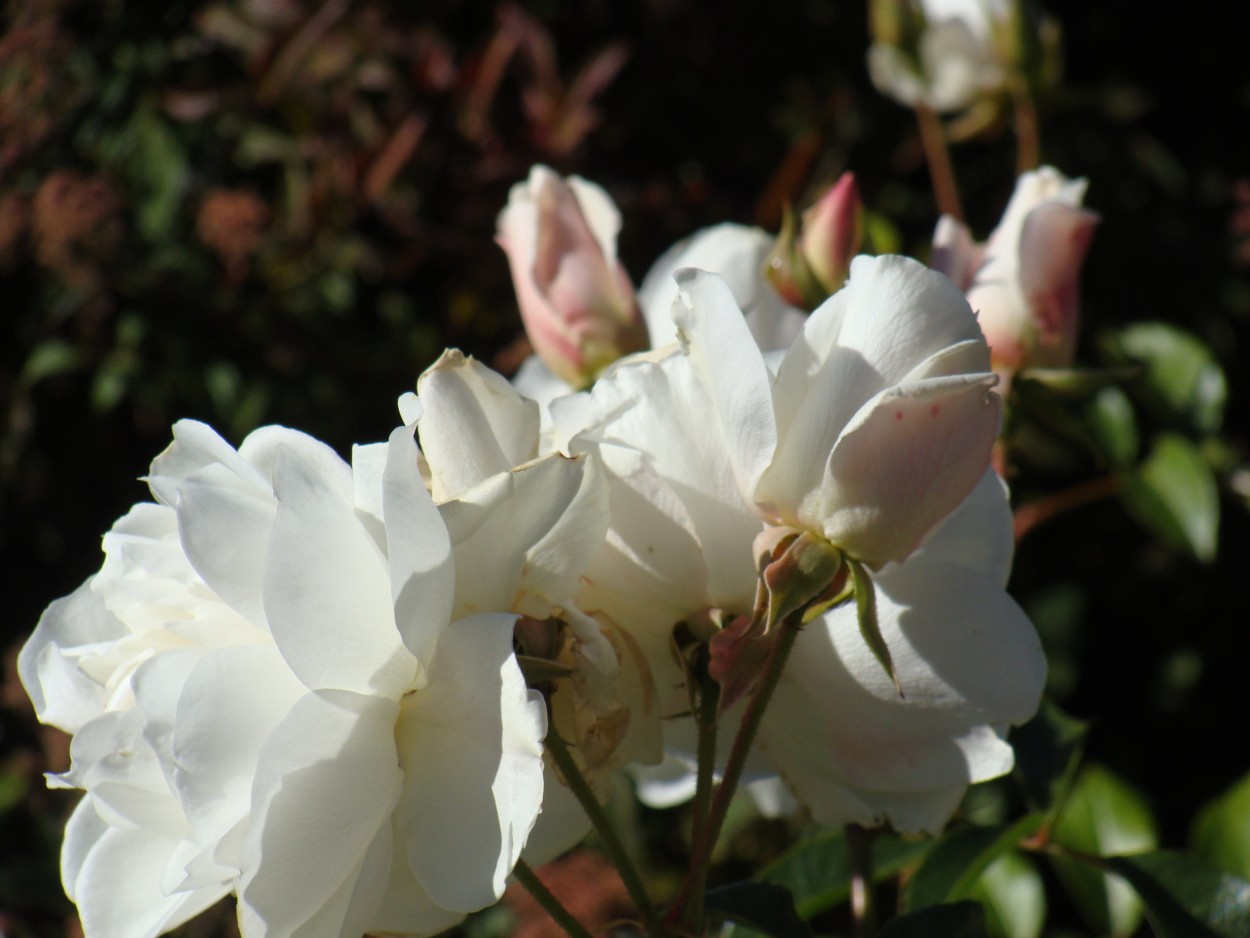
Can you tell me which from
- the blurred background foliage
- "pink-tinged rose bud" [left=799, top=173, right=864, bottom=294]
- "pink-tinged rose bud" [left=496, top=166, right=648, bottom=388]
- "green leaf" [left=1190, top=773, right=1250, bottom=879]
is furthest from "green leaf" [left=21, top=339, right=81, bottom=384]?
"green leaf" [left=1190, top=773, right=1250, bottom=879]

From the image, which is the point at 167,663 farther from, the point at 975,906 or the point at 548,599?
the point at 975,906

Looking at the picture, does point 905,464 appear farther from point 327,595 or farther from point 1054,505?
point 1054,505

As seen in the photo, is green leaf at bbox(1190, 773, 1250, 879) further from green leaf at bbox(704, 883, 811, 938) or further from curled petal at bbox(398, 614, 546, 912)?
curled petal at bbox(398, 614, 546, 912)

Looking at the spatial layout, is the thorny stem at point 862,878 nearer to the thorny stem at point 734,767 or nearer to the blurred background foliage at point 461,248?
the thorny stem at point 734,767

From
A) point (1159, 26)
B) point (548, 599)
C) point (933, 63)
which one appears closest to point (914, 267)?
point (548, 599)

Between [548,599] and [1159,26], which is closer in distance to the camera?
[548,599]
